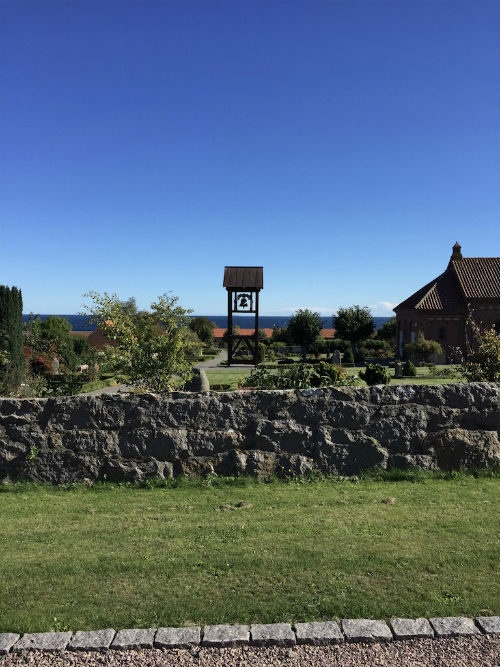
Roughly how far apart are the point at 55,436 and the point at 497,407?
228 inches

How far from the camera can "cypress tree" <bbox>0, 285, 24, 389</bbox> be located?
24688 mm

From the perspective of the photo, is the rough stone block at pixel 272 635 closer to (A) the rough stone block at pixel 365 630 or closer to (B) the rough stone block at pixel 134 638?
(A) the rough stone block at pixel 365 630

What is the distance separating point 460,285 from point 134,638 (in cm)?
4417

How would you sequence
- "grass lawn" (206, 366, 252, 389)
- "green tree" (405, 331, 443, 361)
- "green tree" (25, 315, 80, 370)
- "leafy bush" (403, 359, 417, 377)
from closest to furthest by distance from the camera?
1. "grass lawn" (206, 366, 252, 389)
2. "leafy bush" (403, 359, 417, 377)
3. "green tree" (25, 315, 80, 370)
4. "green tree" (405, 331, 443, 361)

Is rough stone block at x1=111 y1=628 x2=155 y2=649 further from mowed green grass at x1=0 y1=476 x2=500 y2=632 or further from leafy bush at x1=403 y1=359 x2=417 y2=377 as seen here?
leafy bush at x1=403 y1=359 x2=417 y2=377

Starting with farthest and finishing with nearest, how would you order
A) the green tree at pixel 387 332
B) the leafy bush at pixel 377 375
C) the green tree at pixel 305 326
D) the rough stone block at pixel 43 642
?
the green tree at pixel 387 332 < the green tree at pixel 305 326 < the leafy bush at pixel 377 375 < the rough stone block at pixel 43 642

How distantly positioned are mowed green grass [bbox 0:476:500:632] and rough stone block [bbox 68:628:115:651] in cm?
9

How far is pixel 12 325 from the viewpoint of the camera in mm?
25453

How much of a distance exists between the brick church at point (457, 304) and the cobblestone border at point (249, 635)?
3858 cm

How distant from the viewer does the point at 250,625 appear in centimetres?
321

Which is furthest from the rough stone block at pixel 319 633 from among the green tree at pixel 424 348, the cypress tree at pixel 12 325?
the green tree at pixel 424 348

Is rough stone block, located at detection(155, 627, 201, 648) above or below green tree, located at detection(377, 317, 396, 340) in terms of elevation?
below

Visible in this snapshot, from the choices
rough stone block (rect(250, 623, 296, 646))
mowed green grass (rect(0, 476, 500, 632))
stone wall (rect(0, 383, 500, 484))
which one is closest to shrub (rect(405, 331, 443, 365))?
stone wall (rect(0, 383, 500, 484))

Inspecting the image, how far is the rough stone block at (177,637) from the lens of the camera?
3.07 m
